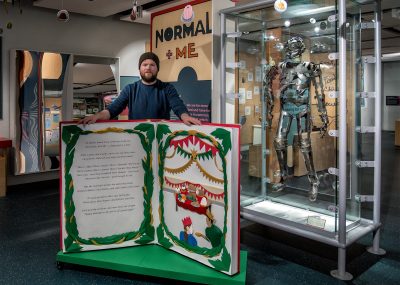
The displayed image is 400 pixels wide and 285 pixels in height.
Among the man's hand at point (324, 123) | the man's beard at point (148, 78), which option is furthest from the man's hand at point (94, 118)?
the man's hand at point (324, 123)

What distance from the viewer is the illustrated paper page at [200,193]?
275 centimetres

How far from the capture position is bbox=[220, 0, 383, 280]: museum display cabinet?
10.3ft

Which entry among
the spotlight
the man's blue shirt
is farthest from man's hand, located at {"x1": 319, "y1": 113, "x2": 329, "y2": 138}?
the man's blue shirt

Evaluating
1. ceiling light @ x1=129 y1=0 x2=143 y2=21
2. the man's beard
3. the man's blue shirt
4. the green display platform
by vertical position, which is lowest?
the green display platform

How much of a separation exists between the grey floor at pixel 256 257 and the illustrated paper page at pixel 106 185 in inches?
12.4

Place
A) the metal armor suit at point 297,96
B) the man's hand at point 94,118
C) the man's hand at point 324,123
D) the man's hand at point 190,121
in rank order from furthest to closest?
the metal armor suit at point 297,96
the man's hand at point 324,123
the man's hand at point 94,118
the man's hand at point 190,121

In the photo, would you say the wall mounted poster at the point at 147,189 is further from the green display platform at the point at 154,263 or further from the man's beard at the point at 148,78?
the man's beard at the point at 148,78

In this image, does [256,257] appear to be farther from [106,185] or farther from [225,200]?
[106,185]

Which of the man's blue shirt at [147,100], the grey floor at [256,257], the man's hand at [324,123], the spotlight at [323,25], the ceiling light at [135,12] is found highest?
the ceiling light at [135,12]

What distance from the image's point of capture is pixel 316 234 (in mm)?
3246

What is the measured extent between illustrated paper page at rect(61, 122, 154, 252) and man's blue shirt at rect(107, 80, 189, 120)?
21 cm

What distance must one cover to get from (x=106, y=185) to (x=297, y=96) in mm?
1979

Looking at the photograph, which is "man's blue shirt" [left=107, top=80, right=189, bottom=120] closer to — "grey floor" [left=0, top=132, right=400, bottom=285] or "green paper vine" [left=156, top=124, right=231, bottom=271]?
"green paper vine" [left=156, top=124, right=231, bottom=271]

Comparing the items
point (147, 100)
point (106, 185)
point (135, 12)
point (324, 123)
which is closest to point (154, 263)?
point (106, 185)
